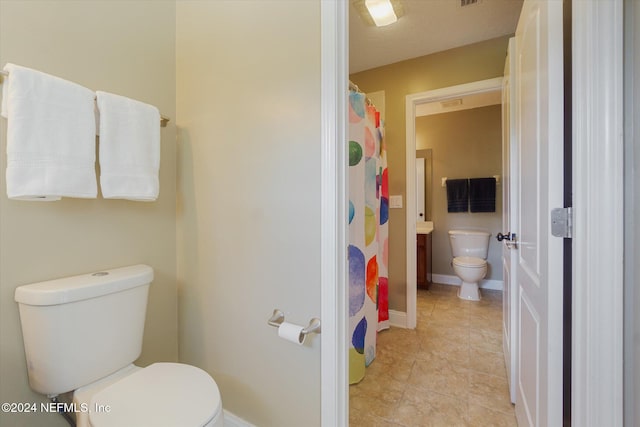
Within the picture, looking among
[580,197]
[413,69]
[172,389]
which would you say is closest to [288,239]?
[172,389]

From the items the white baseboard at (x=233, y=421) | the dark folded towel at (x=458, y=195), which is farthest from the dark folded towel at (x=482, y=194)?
the white baseboard at (x=233, y=421)

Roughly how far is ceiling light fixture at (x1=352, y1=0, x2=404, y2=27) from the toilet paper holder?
1.97 metres

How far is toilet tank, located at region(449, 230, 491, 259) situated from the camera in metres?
3.47

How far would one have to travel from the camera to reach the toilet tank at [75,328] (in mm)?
945

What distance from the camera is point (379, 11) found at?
186 centimetres

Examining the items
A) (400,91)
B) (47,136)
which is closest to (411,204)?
(400,91)

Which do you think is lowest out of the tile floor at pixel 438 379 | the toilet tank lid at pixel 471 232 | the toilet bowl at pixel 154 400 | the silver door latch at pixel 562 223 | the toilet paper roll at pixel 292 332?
the tile floor at pixel 438 379

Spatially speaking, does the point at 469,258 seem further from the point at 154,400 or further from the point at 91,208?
the point at 91,208

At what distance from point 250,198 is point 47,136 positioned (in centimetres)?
71

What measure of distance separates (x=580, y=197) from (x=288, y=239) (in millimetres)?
922

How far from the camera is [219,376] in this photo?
4.39 ft

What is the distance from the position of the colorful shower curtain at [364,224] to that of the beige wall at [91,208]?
102 cm

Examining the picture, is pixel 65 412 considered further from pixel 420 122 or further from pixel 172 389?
pixel 420 122

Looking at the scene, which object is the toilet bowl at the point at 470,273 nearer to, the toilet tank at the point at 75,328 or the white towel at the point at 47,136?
the toilet tank at the point at 75,328
